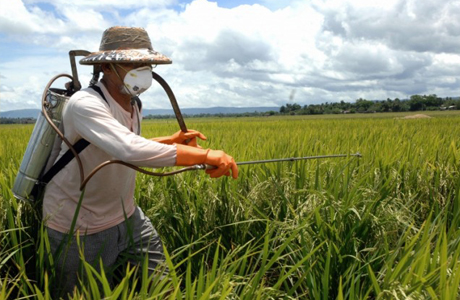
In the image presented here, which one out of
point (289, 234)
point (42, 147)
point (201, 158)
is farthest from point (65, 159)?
point (289, 234)

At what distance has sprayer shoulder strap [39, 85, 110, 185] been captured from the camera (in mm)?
1880

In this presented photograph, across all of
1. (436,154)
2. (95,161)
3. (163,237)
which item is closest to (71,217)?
(95,161)

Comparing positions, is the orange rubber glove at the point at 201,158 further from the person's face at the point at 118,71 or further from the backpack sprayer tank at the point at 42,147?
the backpack sprayer tank at the point at 42,147

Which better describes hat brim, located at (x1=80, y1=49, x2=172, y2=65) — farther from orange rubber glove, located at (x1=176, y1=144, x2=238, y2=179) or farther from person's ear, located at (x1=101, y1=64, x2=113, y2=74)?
orange rubber glove, located at (x1=176, y1=144, x2=238, y2=179)

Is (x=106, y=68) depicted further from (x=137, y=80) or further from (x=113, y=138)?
(x=113, y=138)

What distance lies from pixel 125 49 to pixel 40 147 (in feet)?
1.92

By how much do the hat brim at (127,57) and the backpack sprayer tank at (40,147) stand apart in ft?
0.72

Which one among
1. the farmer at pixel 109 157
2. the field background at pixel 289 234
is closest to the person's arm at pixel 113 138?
the farmer at pixel 109 157

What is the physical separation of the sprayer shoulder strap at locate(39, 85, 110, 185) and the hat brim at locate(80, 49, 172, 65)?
4.9 inches

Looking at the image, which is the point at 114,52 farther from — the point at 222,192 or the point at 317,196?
the point at 317,196

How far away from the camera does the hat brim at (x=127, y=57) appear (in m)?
1.82

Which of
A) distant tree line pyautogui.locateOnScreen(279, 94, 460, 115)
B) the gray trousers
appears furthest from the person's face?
distant tree line pyautogui.locateOnScreen(279, 94, 460, 115)

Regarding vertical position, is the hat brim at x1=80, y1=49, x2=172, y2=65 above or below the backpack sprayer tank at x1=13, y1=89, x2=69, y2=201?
above

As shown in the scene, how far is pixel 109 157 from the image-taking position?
6.55ft
